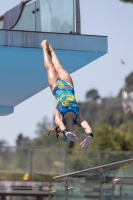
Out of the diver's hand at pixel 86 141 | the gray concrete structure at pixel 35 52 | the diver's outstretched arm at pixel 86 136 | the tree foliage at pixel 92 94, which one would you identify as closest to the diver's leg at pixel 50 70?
the gray concrete structure at pixel 35 52

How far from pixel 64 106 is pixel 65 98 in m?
0.23

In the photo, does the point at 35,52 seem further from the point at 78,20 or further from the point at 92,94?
the point at 92,94

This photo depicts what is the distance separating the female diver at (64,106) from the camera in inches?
432

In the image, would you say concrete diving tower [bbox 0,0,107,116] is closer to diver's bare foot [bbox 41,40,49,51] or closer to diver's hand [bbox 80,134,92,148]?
diver's bare foot [bbox 41,40,49,51]

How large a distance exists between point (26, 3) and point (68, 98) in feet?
12.8

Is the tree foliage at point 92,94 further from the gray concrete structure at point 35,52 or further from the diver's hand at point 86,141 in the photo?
the diver's hand at point 86,141

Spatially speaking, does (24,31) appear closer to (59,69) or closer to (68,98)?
(59,69)

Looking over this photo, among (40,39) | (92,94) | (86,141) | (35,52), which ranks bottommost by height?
(86,141)

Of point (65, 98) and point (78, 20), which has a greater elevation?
point (78, 20)

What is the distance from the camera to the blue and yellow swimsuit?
37.6ft

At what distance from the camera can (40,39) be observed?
44.9 ft

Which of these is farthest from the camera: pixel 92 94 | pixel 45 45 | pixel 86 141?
pixel 92 94

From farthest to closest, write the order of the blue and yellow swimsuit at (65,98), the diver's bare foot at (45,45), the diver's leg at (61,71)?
the diver's bare foot at (45,45)
the diver's leg at (61,71)
the blue and yellow swimsuit at (65,98)

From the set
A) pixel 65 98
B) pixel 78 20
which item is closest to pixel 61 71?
pixel 65 98
